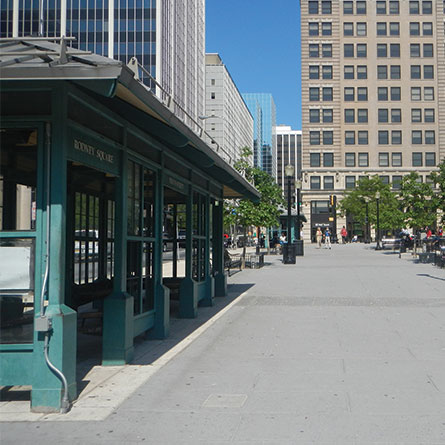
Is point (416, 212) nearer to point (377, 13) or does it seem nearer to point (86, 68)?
point (86, 68)

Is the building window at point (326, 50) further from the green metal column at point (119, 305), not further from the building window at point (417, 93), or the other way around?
the green metal column at point (119, 305)

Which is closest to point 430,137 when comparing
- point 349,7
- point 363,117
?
point 363,117

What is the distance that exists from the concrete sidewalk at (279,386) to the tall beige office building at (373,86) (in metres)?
71.5

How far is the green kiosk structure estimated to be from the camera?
5.44 meters

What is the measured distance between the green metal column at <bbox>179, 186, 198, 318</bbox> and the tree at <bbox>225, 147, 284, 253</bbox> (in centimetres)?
1469

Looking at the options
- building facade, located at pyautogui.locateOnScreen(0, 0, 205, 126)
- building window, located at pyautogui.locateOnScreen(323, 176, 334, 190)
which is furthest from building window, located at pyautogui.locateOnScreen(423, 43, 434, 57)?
building facade, located at pyautogui.locateOnScreen(0, 0, 205, 126)

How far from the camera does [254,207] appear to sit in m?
27.1

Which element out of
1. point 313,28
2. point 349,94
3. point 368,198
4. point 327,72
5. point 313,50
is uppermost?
point 313,28

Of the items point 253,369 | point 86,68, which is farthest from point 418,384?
point 86,68

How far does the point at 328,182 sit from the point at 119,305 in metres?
77.3

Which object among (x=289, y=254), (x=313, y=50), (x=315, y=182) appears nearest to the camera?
(x=289, y=254)

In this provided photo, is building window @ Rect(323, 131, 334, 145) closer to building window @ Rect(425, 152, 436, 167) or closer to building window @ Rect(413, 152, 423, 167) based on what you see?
building window @ Rect(413, 152, 423, 167)

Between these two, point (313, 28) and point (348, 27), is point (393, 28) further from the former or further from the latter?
point (313, 28)

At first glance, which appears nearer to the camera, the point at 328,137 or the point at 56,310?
the point at 56,310
